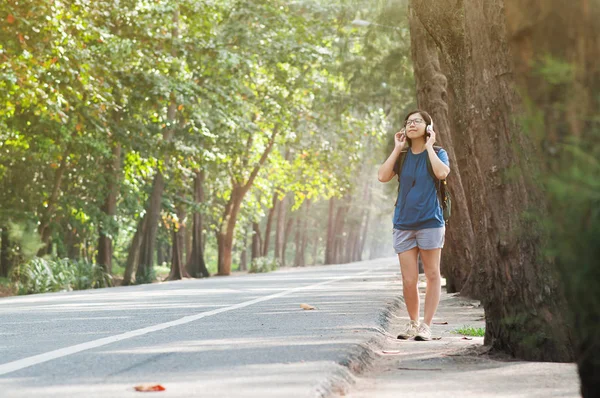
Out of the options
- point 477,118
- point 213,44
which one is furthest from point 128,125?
point 477,118

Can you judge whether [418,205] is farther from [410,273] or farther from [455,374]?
[455,374]

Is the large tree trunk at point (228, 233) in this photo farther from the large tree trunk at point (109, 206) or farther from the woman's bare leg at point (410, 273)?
the woman's bare leg at point (410, 273)

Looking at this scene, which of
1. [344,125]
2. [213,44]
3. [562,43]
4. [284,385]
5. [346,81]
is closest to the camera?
[562,43]

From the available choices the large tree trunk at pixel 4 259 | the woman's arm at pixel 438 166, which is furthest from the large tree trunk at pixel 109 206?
the woman's arm at pixel 438 166

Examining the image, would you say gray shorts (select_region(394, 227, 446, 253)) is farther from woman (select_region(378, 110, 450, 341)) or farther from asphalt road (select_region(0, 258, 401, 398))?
asphalt road (select_region(0, 258, 401, 398))

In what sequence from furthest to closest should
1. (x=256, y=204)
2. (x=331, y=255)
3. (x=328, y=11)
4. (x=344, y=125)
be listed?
(x=331, y=255) < (x=256, y=204) < (x=344, y=125) < (x=328, y=11)

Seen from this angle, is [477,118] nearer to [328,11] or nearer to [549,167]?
[549,167]

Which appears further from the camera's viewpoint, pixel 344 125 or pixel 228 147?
pixel 344 125

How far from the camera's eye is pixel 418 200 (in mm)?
8391

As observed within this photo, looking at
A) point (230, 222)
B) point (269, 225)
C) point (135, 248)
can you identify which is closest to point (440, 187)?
point (135, 248)

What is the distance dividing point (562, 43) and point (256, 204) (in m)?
45.9

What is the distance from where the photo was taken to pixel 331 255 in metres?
72.2

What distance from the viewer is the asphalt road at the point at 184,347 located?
5.32 meters

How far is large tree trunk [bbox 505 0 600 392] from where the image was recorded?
3.18 meters
